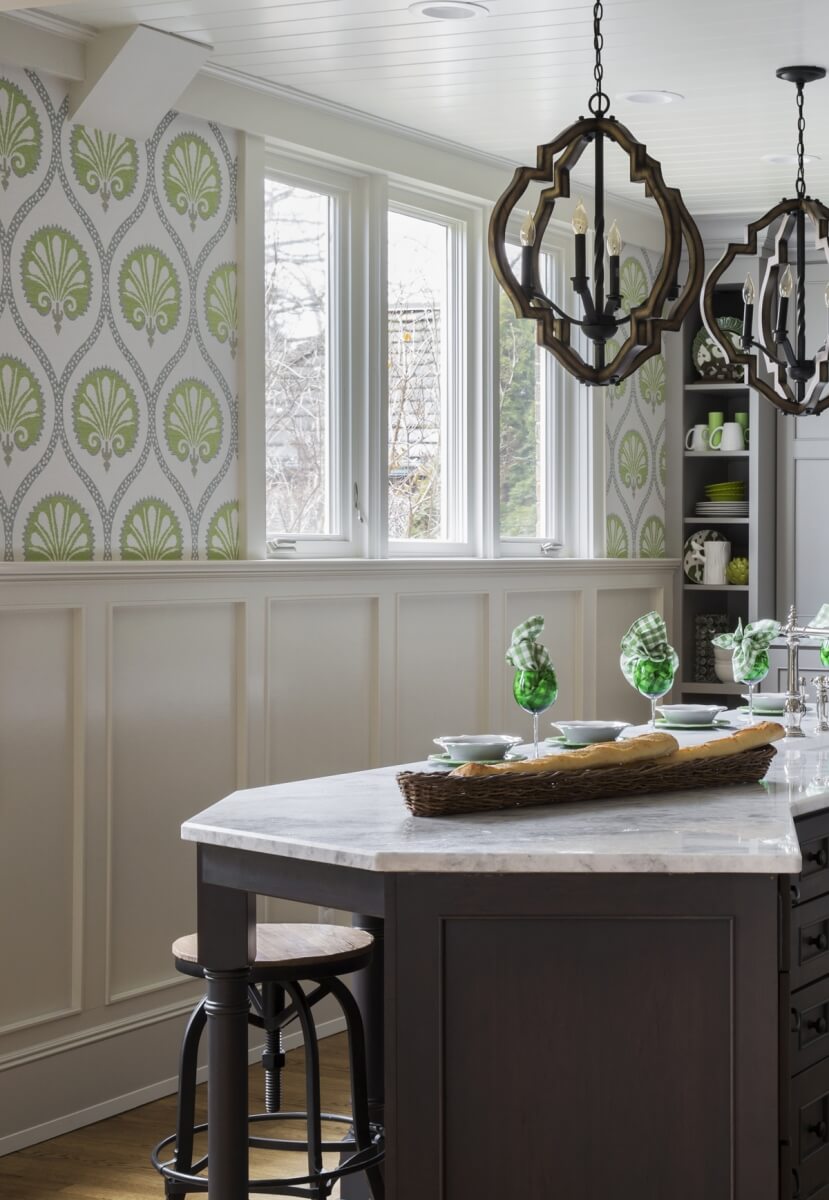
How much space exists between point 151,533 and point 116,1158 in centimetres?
152

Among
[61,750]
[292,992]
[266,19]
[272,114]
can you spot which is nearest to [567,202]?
[272,114]

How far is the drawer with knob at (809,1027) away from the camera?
2.62 m

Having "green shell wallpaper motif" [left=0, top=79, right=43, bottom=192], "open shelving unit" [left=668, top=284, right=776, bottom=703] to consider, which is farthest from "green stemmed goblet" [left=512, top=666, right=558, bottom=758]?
"open shelving unit" [left=668, top=284, right=776, bottom=703]

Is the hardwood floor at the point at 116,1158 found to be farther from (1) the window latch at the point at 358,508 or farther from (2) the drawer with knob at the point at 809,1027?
(1) the window latch at the point at 358,508

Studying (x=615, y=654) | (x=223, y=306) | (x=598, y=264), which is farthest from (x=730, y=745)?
(x=615, y=654)

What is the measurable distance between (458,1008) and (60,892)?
179 cm

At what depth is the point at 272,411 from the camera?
4.53 meters

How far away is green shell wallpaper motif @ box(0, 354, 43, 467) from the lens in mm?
3633

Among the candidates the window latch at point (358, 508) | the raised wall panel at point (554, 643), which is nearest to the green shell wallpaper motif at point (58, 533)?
the window latch at point (358, 508)

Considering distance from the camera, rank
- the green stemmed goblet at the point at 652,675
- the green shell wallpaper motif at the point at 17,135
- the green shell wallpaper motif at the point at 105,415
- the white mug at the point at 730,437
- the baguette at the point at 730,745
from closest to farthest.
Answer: the baguette at the point at 730,745
the green stemmed goblet at the point at 652,675
the green shell wallpaper motif at the point at 17,135
the green shell wallpaper motif at the point at 105,415
the white mug at the point at 730,437

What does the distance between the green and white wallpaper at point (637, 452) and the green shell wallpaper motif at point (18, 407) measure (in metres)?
2.73

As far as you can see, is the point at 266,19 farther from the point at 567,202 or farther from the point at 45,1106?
the point at 45,1106

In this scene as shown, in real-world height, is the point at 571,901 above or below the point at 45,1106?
above

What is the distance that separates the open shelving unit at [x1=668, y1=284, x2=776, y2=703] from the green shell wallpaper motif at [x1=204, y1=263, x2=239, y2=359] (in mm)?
2405
